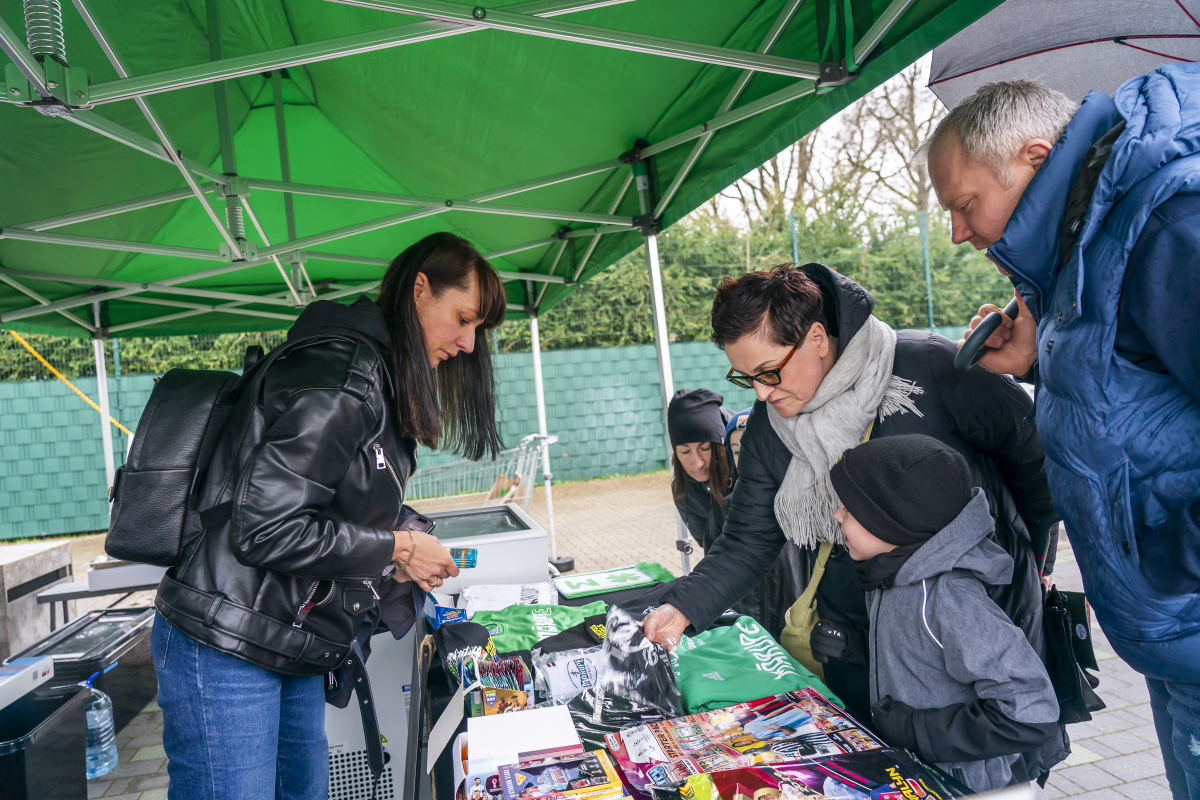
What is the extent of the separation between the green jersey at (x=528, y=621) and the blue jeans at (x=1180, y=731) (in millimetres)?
1314

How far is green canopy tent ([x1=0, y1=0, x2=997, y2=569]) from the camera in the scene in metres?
1.81

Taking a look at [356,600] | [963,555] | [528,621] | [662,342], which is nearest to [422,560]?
[356,600]

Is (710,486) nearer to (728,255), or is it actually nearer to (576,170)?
(576,170)

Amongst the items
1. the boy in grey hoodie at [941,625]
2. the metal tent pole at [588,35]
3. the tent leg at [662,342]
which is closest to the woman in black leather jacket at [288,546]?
the metal tent pole at [588,35]

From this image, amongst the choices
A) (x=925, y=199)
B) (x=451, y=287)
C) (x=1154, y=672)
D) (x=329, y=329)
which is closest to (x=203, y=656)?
(x=329, y=329)

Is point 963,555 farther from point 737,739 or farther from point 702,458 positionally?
point 702,458

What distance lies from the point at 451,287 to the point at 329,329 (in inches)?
12.8

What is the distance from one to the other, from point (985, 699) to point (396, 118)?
10.9 ft

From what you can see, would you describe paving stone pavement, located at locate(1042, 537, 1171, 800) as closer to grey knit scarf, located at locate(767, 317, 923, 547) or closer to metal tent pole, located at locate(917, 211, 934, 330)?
grey knit scarf, located at locate(767, 317, 923, 547)

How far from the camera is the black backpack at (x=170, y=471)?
139cm

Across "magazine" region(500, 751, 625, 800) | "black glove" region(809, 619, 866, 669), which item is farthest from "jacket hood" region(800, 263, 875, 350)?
"magazine" region(500, 751, 625, 800)

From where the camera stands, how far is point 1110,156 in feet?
3.13

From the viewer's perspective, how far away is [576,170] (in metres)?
3.16

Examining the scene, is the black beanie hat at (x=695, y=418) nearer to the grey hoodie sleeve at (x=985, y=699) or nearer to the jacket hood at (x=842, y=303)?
the jacket hood at (x=842, y=303)
